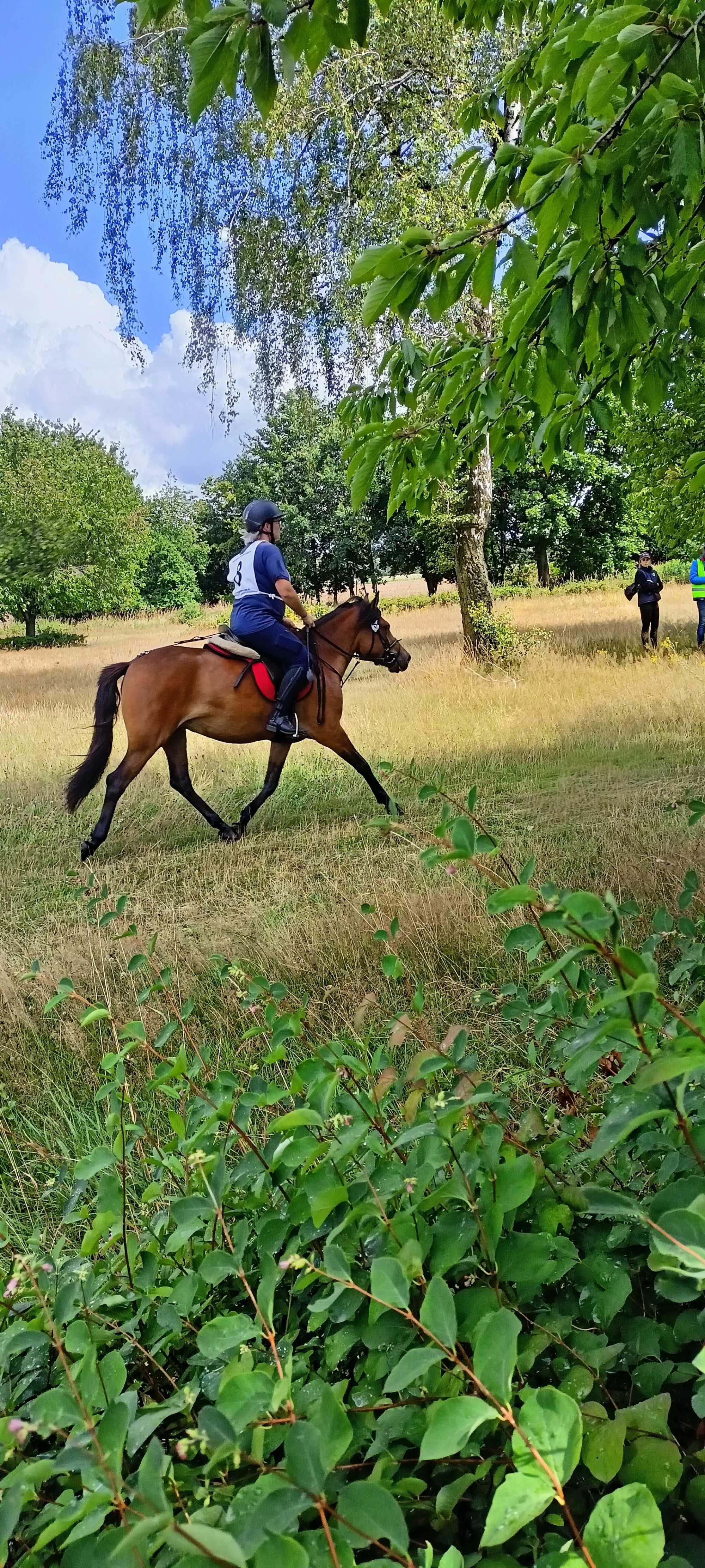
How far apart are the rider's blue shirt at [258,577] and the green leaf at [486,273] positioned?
4309mm

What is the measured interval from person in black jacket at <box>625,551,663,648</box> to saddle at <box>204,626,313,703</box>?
8.79 metres

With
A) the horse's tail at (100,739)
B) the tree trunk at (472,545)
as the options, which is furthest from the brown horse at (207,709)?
the tree trunk at (472,545)

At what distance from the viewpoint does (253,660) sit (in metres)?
6.71

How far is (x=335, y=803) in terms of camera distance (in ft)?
25.4

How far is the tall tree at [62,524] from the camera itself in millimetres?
27078

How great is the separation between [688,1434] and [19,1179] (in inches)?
79.0

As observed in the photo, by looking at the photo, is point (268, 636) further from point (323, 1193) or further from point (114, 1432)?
point (114, 1432)

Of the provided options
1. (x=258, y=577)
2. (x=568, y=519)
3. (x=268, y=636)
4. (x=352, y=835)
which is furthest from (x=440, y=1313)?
(x=568, y=519)

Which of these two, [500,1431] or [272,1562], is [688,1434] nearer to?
[500,1431]

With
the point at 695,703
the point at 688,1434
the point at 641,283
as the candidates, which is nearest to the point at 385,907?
the point at 641,283

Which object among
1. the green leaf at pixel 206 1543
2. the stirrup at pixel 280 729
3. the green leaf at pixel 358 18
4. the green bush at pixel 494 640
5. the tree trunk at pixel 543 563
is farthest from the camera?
the tree trunk at pixel 543 563

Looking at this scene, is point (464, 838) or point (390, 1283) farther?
point (464, 838)

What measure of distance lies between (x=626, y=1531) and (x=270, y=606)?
250 inches

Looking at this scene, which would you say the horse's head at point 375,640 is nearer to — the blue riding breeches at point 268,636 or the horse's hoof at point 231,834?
the blue riding breeches at point 268,636
